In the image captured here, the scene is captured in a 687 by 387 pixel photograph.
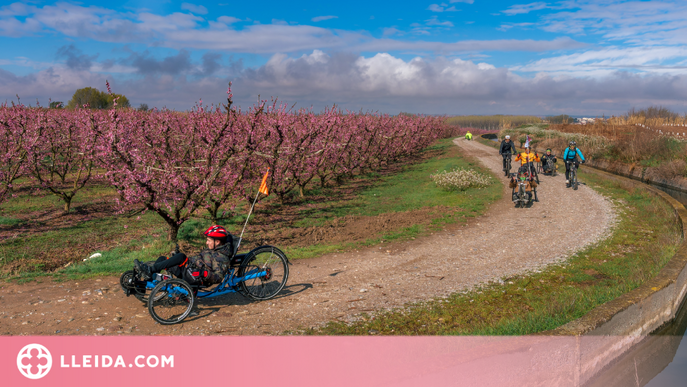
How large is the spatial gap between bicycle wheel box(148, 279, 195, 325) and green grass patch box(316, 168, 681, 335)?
2.10 m

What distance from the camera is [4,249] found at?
13.0m

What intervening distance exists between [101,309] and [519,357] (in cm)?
666

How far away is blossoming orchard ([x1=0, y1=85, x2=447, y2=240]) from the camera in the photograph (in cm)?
1245

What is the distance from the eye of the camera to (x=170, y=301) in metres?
6.98

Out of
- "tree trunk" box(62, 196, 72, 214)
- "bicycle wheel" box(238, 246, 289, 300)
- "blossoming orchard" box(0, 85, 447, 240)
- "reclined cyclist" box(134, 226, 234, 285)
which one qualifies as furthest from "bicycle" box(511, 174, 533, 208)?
"tree trunk" box(62, 196, 72, 214)

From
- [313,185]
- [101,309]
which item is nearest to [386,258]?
[101,309]

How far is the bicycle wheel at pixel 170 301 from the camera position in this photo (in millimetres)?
6688

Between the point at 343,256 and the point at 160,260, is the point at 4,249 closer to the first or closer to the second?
the point at 160,260

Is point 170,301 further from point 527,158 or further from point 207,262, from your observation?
point 527,158

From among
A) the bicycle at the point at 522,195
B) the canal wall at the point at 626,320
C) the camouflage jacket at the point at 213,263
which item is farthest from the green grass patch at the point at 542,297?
the bicycle at the point at 522,195

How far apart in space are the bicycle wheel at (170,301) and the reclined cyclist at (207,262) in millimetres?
282

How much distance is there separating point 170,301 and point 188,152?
486 inches

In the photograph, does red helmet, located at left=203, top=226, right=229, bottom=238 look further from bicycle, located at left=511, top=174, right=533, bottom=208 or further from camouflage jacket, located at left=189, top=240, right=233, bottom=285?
bicycle, located at left=511, top=174, right=533, bottom=208

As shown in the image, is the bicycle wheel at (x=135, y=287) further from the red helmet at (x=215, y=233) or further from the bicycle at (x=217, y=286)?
the red helmet at (x=215, y=233)
